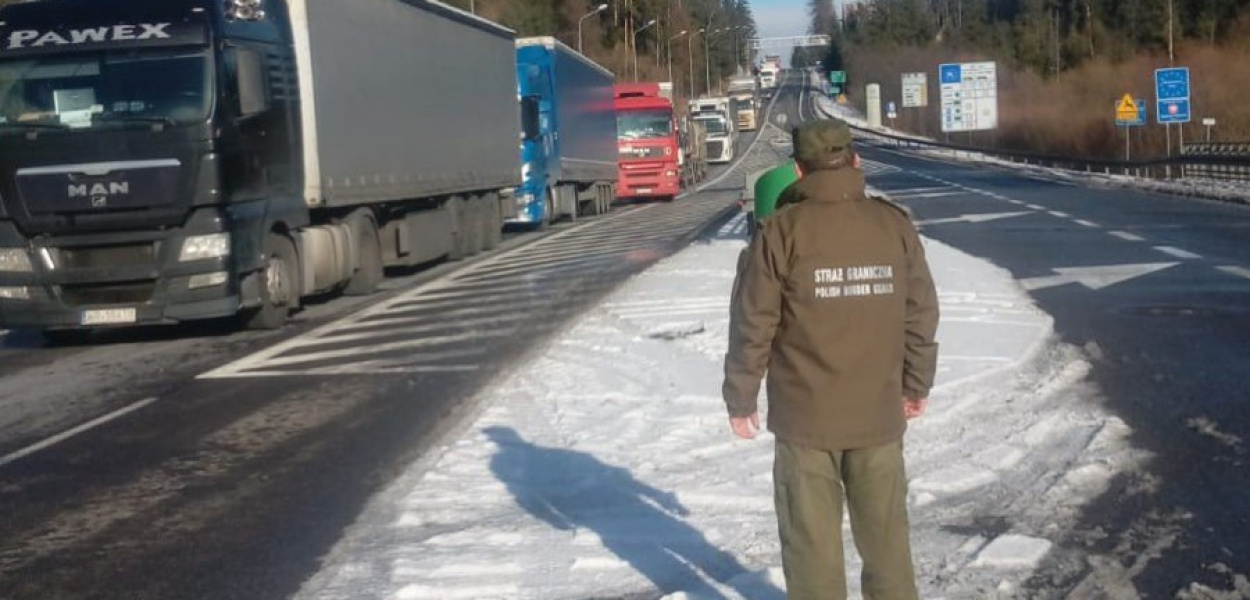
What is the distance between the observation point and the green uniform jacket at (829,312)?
496 centimetres

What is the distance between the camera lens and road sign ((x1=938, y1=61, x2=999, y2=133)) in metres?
77.4

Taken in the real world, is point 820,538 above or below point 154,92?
below

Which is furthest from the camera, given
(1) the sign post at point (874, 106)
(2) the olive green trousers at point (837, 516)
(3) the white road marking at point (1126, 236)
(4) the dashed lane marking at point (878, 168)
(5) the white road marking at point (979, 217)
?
(1) the sign post at point (874, 106)

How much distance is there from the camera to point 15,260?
15.4 m

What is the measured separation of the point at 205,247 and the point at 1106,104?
215ft

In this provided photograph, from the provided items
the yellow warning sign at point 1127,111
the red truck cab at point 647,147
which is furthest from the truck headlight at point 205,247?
the yellow warning sign at point 1127,111

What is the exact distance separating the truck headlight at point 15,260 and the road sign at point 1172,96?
136 ft

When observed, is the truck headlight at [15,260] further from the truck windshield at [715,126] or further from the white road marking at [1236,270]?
the truck windshield at [715,126]

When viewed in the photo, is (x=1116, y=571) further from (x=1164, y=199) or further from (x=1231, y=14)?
(x=1231, y=14)

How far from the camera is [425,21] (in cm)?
2453

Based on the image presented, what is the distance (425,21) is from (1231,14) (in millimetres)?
68415

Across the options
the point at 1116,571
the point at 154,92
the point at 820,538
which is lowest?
the point at 1116,571

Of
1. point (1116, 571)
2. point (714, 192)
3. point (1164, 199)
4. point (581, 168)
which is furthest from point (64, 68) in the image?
point (714, 192)

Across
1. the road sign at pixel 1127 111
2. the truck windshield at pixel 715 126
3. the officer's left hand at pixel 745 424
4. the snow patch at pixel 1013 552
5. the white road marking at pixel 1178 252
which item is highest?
the truck windshield at pixel 715 126
